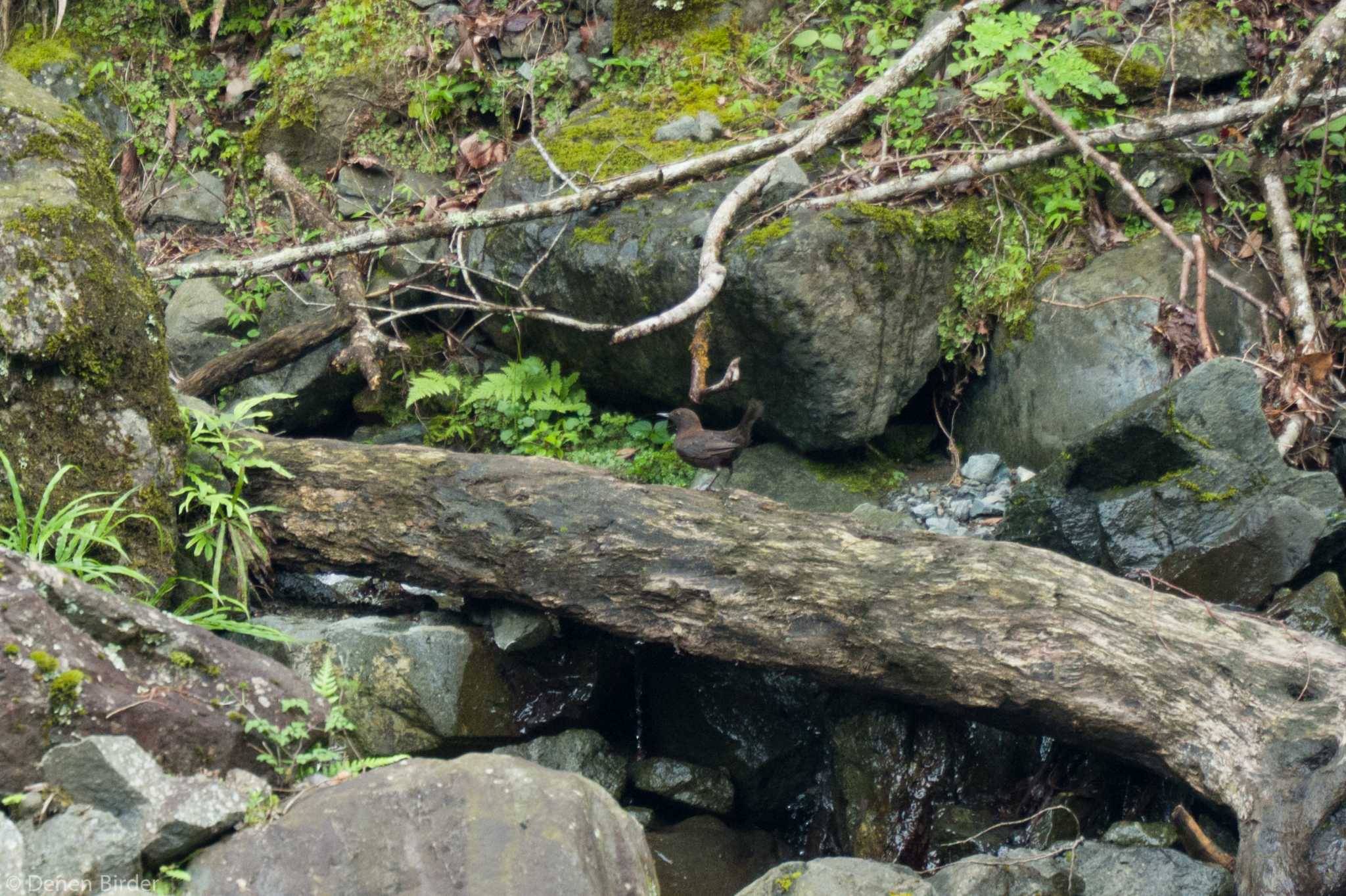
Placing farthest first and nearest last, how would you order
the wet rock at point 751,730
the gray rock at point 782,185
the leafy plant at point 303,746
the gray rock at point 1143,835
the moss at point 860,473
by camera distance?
the moss at point 860,473
the gray rock at point 782,185
the wet rock at point 751,730
the gray rock at point 1143,835
the leafy plant at point 303,746

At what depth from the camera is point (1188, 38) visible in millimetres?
7488

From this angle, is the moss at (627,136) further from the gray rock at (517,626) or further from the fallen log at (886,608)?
the gray rock at (517,626)

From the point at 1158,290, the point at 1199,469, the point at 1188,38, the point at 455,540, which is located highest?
the point at 1188,38

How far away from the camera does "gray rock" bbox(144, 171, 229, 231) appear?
9.60 meters

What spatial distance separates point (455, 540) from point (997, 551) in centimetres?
246

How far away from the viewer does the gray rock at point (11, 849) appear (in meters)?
2.78

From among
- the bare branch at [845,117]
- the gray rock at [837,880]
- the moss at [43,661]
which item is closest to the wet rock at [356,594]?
the bare branch at [845,117]

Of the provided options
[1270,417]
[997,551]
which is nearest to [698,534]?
[997,551]

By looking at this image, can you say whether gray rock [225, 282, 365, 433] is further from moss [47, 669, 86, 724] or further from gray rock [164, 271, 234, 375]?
moss [47, 669, 86, 724]

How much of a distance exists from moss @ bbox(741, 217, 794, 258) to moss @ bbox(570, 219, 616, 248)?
39.5 inches

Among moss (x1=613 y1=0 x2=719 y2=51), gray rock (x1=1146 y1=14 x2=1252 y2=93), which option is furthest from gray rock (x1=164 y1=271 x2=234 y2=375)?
gray rock (x1=1146 y1=14 x2=1252 y2=93)

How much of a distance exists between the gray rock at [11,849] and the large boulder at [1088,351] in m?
5.58

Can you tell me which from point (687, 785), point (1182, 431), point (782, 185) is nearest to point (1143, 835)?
point (1182, 431)

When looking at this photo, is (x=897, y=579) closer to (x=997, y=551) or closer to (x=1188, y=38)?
(x=997, y=551)
